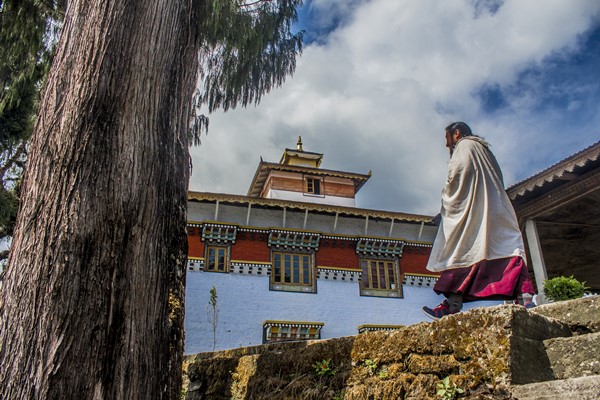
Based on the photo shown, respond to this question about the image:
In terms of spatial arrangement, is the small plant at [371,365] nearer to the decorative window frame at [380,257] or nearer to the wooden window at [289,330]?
the wooden window at [289,330]

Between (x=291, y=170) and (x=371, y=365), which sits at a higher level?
(x=291, y=170)

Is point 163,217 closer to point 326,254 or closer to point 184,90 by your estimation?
point 184,90

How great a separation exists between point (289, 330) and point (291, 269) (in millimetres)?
2318

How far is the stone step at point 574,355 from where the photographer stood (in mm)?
2105

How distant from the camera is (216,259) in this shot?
18.2 meters

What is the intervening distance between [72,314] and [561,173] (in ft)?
23.5

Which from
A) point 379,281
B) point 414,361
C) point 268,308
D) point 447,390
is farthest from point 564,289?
point 379,281

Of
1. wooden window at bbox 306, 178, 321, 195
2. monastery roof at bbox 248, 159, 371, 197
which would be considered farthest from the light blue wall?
monastery roof at bbox 248, 159, 371, 197

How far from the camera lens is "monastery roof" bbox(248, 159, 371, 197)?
80.4 ft

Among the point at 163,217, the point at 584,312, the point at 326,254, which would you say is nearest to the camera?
the point at 584,312

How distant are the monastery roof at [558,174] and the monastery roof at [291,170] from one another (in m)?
16.6

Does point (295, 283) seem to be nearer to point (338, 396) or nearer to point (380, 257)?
point (380, 257)

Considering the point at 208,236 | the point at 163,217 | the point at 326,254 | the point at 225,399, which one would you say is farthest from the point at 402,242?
the point at 163,217

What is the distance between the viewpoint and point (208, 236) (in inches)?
720
